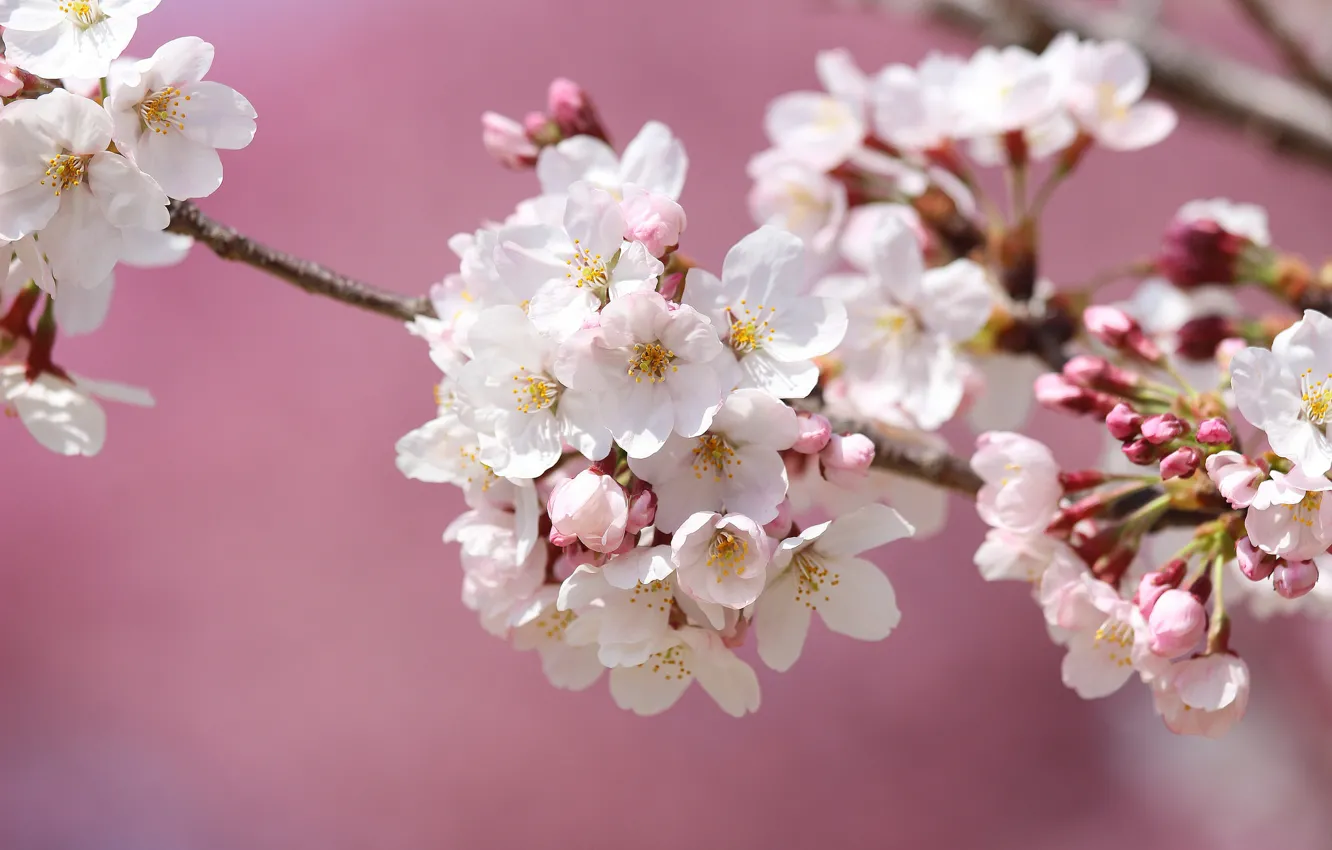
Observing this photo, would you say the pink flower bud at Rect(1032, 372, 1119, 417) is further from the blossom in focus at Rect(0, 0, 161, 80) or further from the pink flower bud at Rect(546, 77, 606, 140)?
the blossom in focus at Rect(0, 0, 161, 80)

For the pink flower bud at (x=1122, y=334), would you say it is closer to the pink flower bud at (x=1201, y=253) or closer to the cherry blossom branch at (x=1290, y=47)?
the pink flower bud at (x=1201, y=253)

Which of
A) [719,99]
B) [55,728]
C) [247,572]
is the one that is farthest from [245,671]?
[719,99]

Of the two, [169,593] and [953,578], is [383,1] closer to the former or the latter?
[169,593]

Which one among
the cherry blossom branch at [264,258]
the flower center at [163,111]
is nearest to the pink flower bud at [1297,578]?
the cherry blossom branch at [264,258]

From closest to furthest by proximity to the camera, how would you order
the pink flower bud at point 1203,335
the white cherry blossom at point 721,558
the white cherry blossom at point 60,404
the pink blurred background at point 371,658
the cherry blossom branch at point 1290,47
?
the white cherry blossom at point 721,558 < the white cherry blossom at point 60,404 < the pink flower bud at point 1203,335 < the cherry blossom branch at point 1290,47 < the pink blurred background at point 371,658

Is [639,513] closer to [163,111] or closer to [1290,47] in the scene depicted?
[163,111]

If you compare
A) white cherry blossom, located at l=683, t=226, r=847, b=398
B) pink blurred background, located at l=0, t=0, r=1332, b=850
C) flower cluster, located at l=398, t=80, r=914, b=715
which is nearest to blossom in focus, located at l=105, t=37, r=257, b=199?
flower cluster, located at l=398, t=80, r=914, b=715
